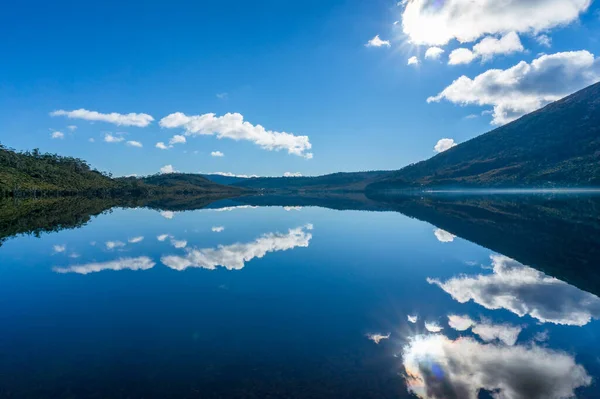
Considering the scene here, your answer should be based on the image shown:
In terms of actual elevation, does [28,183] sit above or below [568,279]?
above

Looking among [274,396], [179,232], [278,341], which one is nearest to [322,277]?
[278,341]

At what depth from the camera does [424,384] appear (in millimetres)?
10391

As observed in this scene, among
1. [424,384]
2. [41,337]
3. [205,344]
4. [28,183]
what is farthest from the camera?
→ [28,183]

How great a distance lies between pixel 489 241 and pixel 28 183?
197 m

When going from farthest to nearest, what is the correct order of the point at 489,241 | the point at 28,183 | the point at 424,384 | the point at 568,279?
1. the point at 28,183
2. the point at 489,241
3. the point at 568,279
4. the point at 424,384

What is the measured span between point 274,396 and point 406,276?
52.3 feet

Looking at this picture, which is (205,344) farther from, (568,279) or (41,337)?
(568,279)

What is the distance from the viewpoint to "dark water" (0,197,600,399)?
34.3 feet

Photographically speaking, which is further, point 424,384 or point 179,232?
point 179,232

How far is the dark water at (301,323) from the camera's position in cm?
1046

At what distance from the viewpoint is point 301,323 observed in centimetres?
1513

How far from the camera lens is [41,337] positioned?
45.4ft

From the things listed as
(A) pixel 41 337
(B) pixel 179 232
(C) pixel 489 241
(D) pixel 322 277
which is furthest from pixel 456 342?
(B) pixel 179 232

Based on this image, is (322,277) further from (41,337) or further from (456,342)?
(41,337)
